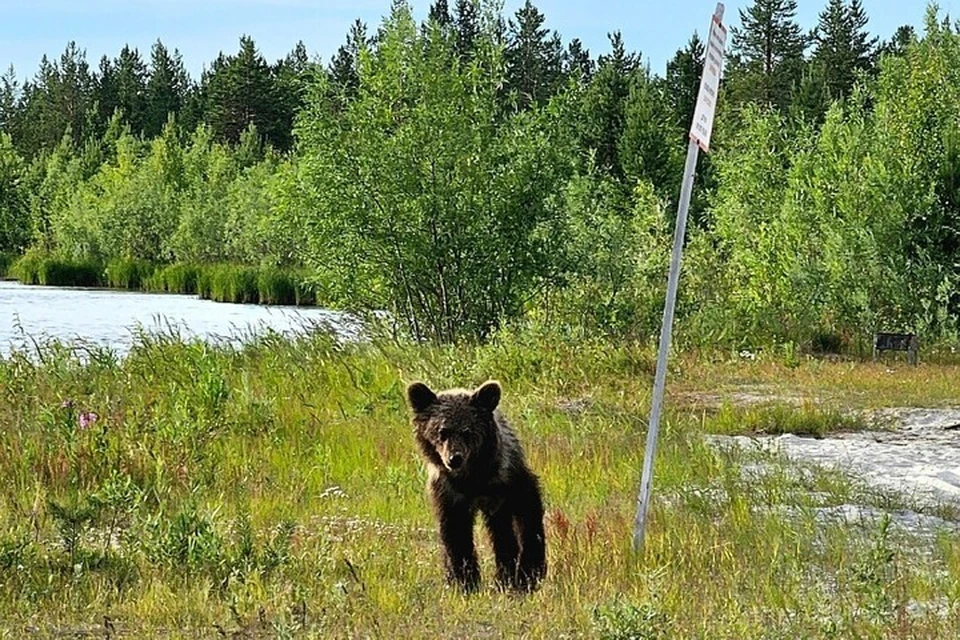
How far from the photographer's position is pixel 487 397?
662 centimetres

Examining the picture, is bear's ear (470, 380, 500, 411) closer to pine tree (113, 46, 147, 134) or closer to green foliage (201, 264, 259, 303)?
green foliage (201, 264, 259, 303)

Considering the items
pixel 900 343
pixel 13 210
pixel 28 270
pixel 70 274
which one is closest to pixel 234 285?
pixel 70 274

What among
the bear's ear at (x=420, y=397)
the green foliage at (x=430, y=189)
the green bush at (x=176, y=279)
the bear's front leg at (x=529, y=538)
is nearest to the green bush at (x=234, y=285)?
the green bush at (x=176, y=279)

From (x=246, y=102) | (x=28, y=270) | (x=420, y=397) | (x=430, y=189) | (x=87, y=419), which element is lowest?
(x=87, y=419)

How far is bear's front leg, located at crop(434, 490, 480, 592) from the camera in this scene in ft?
21.5

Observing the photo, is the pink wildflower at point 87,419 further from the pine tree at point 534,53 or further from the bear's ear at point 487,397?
the pine tree at point 534,53

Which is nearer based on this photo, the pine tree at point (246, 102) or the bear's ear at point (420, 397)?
the bear's ear at point (420, 397)

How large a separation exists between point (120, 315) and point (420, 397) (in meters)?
29.7

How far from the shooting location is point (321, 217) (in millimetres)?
20703

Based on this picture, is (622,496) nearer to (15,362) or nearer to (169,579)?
(169,579)

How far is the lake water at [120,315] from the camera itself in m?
24.7

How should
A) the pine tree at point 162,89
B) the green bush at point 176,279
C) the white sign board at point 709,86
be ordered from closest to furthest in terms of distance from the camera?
the white sign board at point 709,86
the green bush at point 176,279
the pine tree at point 162,89

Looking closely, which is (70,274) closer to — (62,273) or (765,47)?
(62,273)

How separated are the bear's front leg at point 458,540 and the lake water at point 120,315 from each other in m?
12.3
